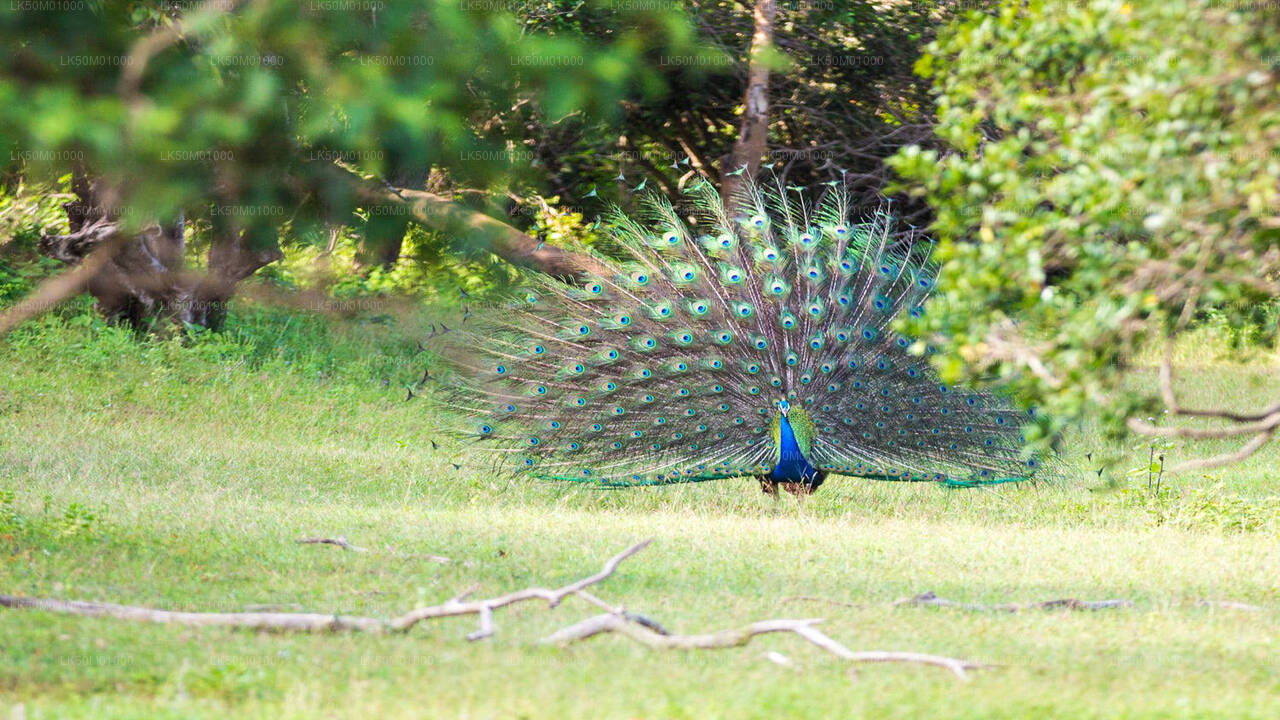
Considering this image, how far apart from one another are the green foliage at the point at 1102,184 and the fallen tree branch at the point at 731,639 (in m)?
1.13

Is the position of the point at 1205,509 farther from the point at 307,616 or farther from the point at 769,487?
the point at 307,616

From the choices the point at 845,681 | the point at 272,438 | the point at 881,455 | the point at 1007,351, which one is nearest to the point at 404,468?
the point at 272,438

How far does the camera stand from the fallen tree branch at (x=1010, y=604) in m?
7.36

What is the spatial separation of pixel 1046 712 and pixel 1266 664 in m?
1.69

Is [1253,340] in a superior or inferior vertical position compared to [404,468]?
superior

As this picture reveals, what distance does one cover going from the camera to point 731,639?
596 centimetres

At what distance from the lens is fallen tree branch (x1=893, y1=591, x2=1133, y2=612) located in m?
7.36

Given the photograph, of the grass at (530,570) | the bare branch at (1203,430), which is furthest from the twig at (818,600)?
the bare branch at (1203,430)

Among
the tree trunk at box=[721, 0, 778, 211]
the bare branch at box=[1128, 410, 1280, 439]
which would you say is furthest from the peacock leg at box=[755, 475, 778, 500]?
the bare branch at box=[1128, 410, 1280, 439]

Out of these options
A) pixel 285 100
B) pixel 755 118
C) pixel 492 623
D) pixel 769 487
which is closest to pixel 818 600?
pixel 492 623

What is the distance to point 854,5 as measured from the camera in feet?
52.8

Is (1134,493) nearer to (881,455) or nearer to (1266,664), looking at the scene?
(881,455)

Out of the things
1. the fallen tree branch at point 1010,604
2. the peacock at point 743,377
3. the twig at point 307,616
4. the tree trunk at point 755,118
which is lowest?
the twig at point 307,616

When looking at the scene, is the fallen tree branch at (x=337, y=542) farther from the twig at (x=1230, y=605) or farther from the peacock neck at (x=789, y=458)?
the twig at (x=1230, y=605)
